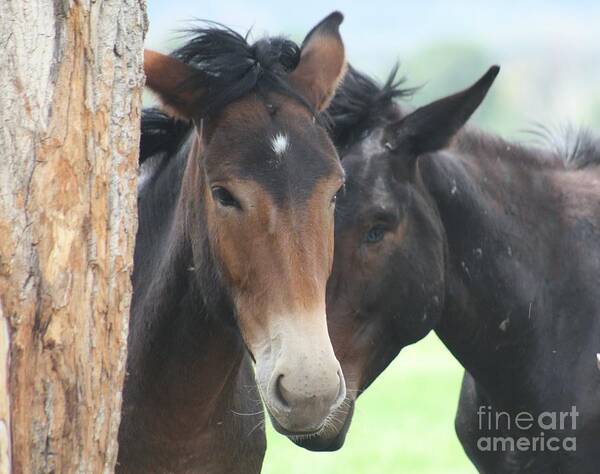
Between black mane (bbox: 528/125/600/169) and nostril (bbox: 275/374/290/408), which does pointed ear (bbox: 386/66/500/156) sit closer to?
black mane (bbox: 528/125/600/169)

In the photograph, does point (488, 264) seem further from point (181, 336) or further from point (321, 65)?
point (181, 336)

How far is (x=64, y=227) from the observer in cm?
350

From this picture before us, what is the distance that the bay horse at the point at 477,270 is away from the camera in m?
5.39

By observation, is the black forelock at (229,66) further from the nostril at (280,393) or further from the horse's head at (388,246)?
the nostril at (280,393)

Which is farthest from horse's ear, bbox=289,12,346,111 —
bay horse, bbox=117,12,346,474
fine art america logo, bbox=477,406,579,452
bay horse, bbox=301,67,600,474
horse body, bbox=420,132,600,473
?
fine art america logo, bbox=477,406,579,452

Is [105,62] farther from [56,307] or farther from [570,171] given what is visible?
[570,171]

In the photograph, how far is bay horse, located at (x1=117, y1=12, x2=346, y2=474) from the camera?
4012 mm

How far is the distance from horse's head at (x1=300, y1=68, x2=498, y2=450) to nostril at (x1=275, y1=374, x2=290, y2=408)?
1.28m

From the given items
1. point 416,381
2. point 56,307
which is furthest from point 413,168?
point 416,381

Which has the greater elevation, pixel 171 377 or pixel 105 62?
pixel 105 62

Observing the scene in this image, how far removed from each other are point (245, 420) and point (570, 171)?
7.91ft

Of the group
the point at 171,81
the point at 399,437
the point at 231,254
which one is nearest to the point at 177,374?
the point at 231,254

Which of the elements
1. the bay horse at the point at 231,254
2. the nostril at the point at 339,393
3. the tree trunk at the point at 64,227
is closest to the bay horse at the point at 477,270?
the bay horse at the point at 231,254

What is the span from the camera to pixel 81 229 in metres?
3.54
